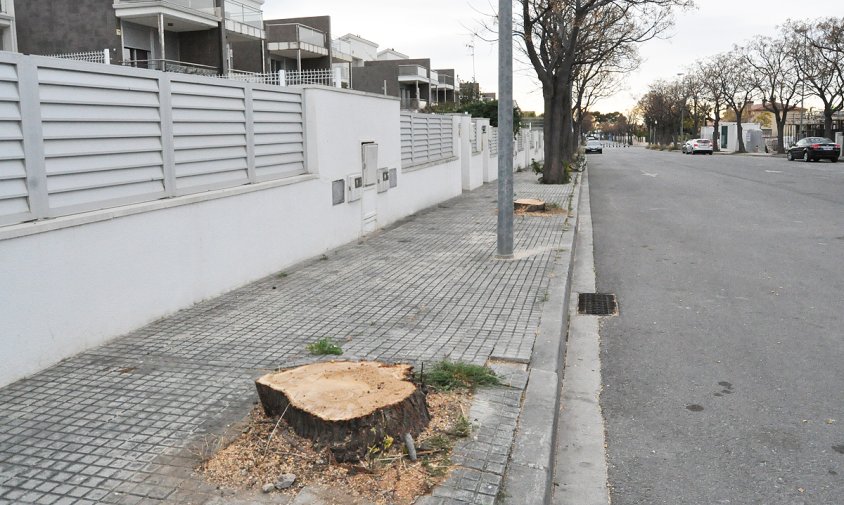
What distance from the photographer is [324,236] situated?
416 inches

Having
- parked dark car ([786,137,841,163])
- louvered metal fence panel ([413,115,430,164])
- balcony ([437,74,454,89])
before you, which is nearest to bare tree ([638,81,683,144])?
balcony ([437,74,454,89])

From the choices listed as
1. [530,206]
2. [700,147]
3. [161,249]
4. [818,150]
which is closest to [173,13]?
[530,206]

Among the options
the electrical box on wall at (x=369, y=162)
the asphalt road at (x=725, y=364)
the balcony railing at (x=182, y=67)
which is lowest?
the asphalt road at (x=725, y=364)

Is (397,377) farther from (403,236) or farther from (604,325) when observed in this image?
(403,236)

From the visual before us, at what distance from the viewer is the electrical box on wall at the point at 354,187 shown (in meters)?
11.5

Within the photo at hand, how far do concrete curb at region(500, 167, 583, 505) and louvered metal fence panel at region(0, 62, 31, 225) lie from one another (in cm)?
383

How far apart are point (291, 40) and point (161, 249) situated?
122 ft

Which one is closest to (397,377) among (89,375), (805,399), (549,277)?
(89,375)

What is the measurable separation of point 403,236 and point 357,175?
4.40 feet

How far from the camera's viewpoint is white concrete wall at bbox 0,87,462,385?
5176 mm

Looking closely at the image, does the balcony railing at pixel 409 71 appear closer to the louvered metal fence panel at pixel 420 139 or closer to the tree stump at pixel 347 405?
the louvered metal fence panel at pixel 420 139

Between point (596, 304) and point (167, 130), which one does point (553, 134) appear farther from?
point (167, 130)

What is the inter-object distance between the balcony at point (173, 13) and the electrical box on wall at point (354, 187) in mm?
19522

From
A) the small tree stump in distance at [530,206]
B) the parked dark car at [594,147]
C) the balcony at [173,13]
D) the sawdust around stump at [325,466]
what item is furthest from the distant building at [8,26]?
the parked dark car at [594,147]
